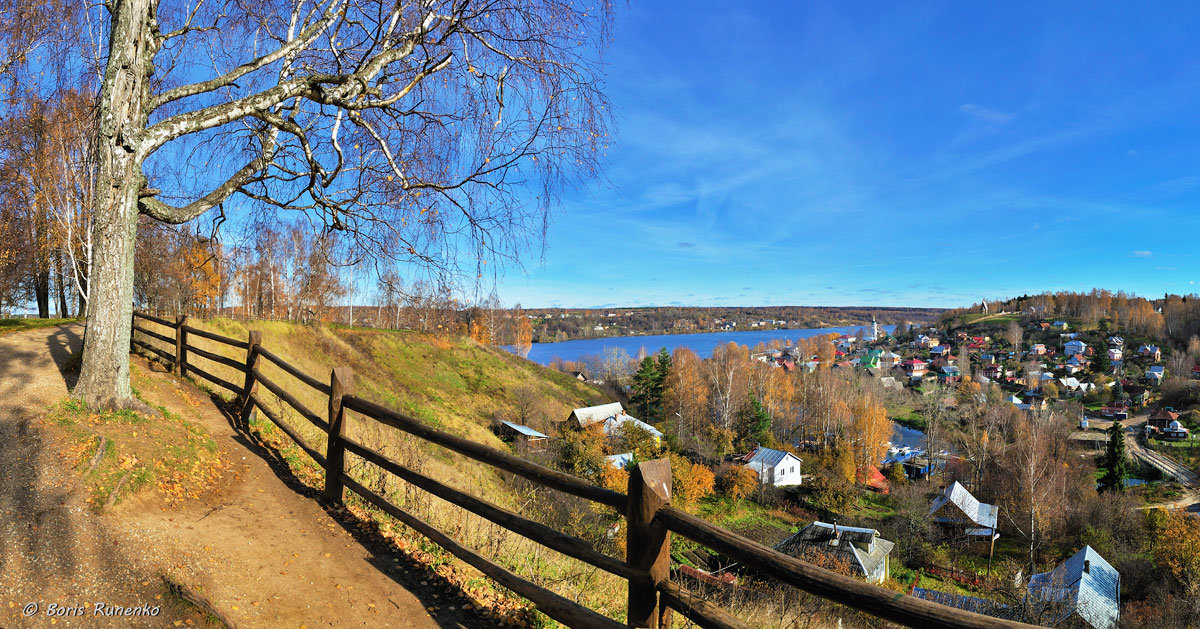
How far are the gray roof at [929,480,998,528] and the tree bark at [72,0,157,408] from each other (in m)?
40.5

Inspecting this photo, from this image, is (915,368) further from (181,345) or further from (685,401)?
(181,345)

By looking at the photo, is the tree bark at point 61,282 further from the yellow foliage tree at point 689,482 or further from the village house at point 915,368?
the village house at point 915,368

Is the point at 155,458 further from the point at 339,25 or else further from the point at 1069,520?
the point at 1069,520

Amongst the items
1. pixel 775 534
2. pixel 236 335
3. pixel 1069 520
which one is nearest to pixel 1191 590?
pixel 1069 520

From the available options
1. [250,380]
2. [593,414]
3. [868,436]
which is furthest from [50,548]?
[868,436]

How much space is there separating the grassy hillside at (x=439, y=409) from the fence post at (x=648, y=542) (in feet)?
5.91

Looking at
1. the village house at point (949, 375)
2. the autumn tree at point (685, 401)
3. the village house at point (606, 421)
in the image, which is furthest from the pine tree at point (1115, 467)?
the village house at point (949, 375)

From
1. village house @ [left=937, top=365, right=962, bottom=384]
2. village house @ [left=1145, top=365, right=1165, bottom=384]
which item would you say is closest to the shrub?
village house @ [left=937, top=365, right=962, bottom=384]

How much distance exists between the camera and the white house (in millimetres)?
40500

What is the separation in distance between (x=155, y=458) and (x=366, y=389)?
817 inches

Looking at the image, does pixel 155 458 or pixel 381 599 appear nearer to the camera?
pixel 381 599

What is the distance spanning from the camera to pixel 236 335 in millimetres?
22375

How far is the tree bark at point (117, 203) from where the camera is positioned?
21.1 ft

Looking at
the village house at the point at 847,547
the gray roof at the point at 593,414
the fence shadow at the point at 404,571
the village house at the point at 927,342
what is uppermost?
the fence shadow at the point at 404,571
